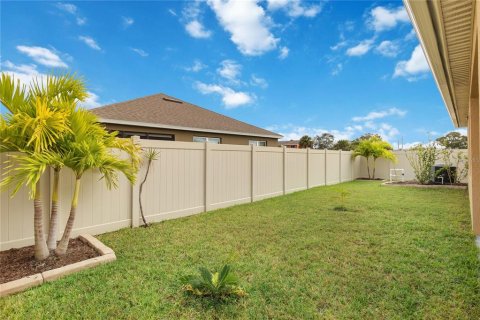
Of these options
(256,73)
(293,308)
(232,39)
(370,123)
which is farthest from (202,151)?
(370,123)

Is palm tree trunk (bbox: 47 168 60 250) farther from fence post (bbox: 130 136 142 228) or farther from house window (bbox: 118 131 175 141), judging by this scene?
house window (bbox: 118 131 175 141)

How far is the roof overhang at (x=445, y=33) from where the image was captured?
2.37 meters

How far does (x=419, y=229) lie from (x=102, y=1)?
11.0 metres

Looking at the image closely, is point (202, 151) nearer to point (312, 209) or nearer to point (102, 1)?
point (312, 209)

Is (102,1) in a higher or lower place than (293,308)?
higher

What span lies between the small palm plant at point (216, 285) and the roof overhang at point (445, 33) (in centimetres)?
293

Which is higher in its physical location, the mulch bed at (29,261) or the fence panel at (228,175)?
the fence panel at (228,175)

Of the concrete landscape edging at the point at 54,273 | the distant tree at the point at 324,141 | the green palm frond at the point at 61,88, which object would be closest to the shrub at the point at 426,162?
the concrete landscape edging at the point at 54,273

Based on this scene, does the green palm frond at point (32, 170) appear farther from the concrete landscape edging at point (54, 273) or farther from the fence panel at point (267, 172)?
Answer: the fence panel at point (267, 172)

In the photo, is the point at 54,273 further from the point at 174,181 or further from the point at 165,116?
the point at 165,116

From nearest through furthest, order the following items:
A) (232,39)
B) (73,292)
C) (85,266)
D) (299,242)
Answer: (73,292), (85,266), (299,242), (232,39)

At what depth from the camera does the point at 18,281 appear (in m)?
2.78

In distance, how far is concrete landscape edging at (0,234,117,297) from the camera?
269cm

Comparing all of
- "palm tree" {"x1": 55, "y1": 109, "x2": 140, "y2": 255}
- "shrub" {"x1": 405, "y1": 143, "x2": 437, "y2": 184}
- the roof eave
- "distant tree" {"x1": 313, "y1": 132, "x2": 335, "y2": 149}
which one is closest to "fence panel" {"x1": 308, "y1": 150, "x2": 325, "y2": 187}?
"shrub" {"x1": 405, "y1": 143, "x2": 437, "y2": 184}
